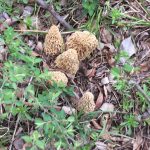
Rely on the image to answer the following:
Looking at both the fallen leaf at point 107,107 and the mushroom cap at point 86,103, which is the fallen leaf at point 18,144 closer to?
the mushroom cap at point 86,103

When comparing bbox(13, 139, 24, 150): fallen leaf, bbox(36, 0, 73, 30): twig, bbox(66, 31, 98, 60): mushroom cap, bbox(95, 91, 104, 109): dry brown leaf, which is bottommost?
bbox(13, 139, 24, 150): fallen leaf

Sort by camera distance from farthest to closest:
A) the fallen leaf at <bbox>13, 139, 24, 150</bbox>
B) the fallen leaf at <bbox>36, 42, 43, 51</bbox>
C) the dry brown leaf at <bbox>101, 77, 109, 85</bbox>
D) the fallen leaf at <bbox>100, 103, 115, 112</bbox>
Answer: the fallen leaf at <bbox>36, 42, 43, 51</bbox>
the dry brown leaf at <bbox>101, 77, 109, 85</bbox>
the fallen leaf at <bbox>100, 103, 115, 112</bbox>
the fallen leaf at <bbox>13, 139, 24, 150</bbox>

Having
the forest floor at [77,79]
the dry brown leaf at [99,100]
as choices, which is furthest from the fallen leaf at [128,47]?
the dry brown leaf at [99,100]

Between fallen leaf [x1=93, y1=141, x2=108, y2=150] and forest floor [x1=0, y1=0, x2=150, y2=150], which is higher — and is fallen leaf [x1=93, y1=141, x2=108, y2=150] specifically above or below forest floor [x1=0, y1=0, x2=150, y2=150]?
below

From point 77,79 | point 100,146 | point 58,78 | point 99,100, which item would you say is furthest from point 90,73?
point 100,146

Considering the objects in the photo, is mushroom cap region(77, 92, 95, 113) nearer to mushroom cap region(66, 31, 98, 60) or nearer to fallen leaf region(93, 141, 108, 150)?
fallen leaf region(93, 141, 108, 150)

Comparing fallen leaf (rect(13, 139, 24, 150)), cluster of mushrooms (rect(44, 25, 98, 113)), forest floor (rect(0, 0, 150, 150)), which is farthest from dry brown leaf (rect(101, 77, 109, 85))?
fallen leaf (rect(13, 139, 24, 150))

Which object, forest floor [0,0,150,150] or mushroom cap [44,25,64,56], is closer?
forest floor [0,0,150,150]
